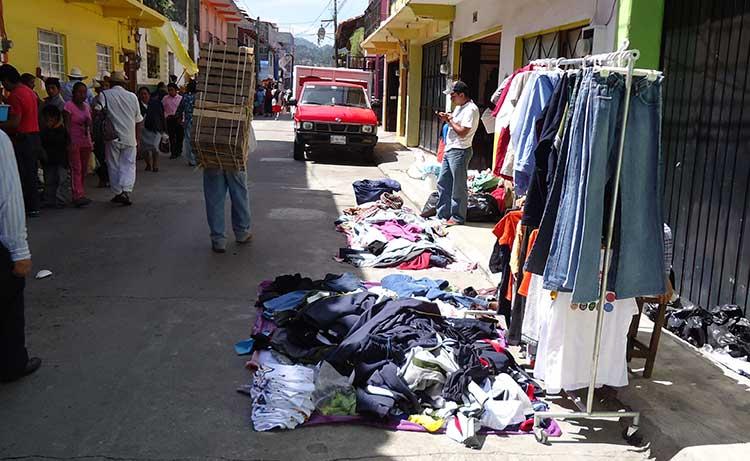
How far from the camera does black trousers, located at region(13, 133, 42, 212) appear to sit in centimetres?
857

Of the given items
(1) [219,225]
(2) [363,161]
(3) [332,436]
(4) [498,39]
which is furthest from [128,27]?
(3) [332,436]

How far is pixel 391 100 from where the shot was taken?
2595 centimetres

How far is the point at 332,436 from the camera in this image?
138 inches

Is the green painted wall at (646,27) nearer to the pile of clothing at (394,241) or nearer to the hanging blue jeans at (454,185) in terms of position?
the pile of clothing at (394,241)

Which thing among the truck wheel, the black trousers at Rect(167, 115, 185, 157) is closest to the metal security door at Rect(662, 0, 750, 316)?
the truck wheel

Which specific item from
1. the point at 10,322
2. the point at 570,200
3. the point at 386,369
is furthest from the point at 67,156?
the point at 570,200

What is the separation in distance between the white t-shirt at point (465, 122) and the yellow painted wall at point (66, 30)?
7640 millimetres

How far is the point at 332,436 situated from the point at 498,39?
1144 centimetres

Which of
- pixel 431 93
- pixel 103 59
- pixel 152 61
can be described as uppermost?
pixel 152 61

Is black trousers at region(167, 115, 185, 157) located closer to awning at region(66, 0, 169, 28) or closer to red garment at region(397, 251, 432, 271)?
awning at region(66, 0, 169, 28)

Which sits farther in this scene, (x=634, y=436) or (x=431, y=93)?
(x=431, y=93)

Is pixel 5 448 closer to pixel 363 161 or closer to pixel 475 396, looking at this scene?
pixel 475 396

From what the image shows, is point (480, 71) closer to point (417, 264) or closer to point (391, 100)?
point (417, 264)

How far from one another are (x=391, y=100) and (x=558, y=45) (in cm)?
1722
